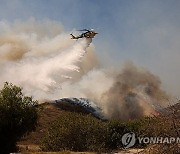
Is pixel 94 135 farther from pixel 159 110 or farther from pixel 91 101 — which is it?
pixel 91 101

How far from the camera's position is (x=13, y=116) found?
120ft

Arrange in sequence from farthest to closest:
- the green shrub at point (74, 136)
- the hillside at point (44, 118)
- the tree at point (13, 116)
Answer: the hillside at point (44, 118) < the green shrub at point (74, 136) < the tree at point (13, 116)

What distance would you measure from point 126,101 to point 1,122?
5837cm

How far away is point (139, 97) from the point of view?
307 ft

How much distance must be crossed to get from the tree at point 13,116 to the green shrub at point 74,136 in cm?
288

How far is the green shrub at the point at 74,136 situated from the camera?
37906 mm

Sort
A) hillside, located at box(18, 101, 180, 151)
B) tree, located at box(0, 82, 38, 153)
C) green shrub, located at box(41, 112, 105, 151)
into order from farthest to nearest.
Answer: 1. hillside, located at box(18, 101, 180, 151)
2. green shrub, located at box(41, 112, 105, 151)
3. tree, located at box(0, 82, 38, 153)

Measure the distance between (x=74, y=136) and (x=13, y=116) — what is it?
23.2ft

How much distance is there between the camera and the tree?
3628 centimetres

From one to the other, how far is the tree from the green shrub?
2884mm

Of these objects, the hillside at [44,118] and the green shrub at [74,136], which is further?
the hillside at [44,118]

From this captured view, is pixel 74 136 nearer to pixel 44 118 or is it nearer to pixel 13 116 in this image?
pixel 13 116

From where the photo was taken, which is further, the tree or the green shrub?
the green shrub

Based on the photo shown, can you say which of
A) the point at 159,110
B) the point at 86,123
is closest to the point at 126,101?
the point at 86,123
